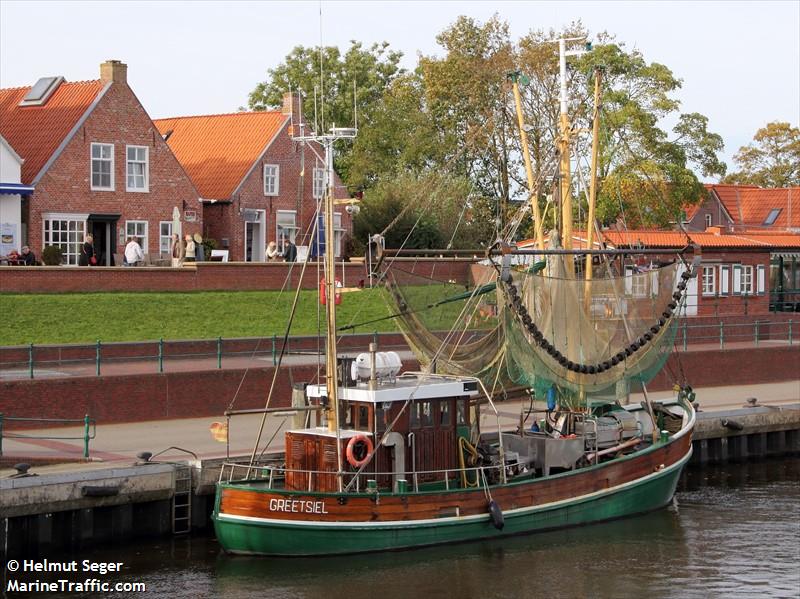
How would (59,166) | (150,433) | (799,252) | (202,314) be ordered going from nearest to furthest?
1. (150,433)
2. (202,314)
3. (59,166)
4. (799,252)

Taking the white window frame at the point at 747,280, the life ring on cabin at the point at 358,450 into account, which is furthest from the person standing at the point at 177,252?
the life ring on cabin at the point at 358,450

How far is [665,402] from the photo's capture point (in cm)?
3459

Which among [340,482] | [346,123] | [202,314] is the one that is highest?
[346,123]

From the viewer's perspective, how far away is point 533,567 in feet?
82.6

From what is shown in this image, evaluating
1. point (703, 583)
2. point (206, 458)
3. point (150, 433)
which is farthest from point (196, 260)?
point (703, 583)

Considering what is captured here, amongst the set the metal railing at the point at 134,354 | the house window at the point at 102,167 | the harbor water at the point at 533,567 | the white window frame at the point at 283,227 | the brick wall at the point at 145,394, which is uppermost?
the house window at the point at 102,167

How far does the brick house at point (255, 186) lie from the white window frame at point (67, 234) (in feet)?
23.9

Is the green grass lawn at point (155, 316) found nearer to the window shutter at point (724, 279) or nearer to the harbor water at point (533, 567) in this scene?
the window shutter at point (724, 279)

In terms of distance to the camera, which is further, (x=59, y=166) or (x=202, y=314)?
(x=59, y=166)

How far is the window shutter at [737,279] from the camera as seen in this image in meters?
54.1

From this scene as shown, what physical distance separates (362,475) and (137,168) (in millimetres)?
28819

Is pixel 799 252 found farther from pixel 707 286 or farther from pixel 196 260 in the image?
pixel 196 260

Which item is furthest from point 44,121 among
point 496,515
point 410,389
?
point 496,515

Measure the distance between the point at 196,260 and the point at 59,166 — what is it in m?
5.94
